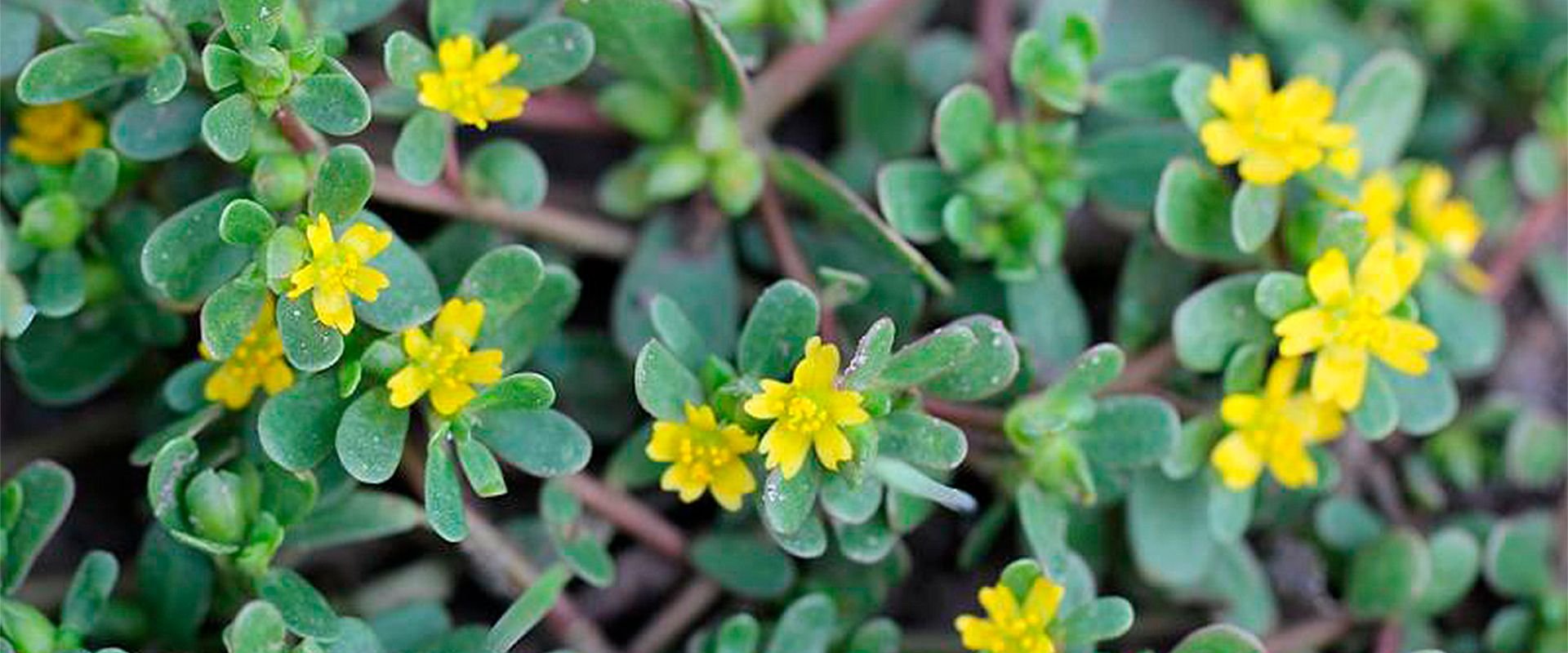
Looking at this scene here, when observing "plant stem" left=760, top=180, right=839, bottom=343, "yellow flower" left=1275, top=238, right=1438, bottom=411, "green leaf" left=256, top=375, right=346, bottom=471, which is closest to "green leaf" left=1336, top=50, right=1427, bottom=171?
"yellow flower" left=1275, top=238, right=1438, bottom=411

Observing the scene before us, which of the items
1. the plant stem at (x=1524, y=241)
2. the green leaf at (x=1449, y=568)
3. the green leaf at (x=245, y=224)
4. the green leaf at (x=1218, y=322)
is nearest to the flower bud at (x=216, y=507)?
the green leaf at (x=245, y=224)

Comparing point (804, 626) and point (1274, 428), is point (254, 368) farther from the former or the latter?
point (1274, 428)

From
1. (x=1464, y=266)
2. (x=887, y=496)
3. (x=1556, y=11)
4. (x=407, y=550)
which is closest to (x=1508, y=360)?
(x=1464, y=266)

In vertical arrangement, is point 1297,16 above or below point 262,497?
above

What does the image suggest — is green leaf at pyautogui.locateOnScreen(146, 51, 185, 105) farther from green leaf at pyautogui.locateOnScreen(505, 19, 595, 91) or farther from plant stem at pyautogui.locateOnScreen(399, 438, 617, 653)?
plant stem at pyautogui.locateOnScreen(399, 438, 617, 653)

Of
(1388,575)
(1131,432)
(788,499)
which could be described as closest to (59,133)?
(788,499)

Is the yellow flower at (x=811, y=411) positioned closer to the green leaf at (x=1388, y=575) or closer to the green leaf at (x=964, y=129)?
the green leaf at (x=964, y=129)

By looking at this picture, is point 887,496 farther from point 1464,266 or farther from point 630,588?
point 1464,266
